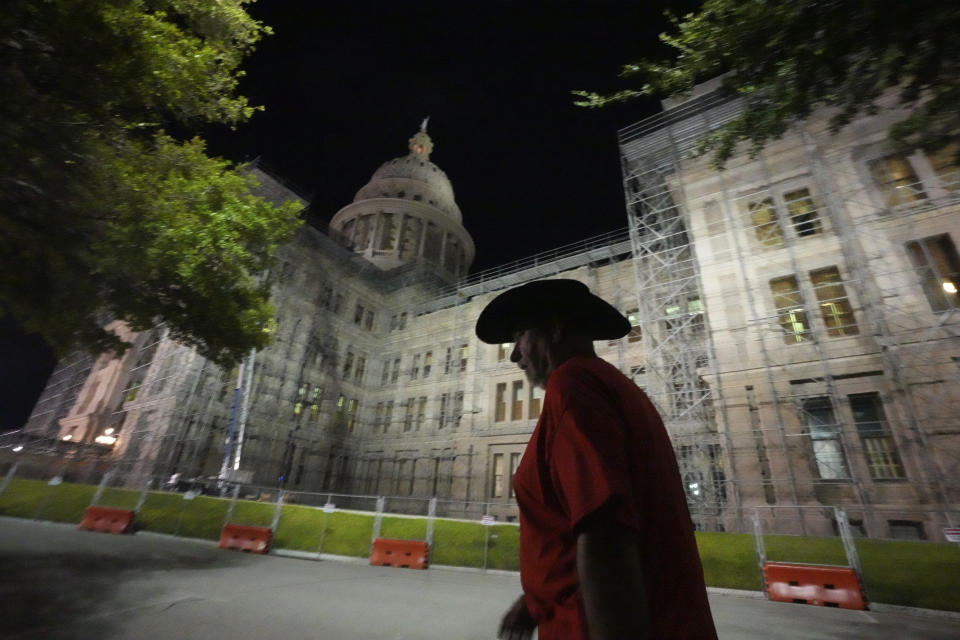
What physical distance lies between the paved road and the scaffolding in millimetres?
6522

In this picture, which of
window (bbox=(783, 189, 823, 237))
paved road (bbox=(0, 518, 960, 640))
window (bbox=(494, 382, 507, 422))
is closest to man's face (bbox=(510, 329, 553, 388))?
paved road (bbox=(0, 518, 960, 640))

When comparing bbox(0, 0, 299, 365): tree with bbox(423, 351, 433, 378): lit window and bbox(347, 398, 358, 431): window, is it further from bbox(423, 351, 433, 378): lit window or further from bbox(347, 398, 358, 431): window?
bbox(347, 398, 358, 431): window

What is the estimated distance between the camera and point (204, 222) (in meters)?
10.6

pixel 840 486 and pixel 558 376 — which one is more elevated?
pixel 840 486

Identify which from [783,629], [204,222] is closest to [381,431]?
[204,222]

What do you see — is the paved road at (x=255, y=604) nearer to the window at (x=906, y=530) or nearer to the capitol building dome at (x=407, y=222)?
the window at (x=906, y=530)

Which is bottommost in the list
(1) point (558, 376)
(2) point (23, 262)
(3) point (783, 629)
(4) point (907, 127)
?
(3) point (783, 629)

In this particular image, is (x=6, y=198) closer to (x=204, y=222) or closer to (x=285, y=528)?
(x=204, y=222)

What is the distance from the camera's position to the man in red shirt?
1.28m

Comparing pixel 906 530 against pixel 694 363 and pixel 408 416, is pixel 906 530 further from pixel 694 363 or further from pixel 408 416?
pixel 408 416

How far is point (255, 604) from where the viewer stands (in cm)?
612

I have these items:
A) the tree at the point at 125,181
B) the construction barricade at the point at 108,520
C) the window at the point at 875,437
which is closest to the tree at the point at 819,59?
the tree at the point at 125,181

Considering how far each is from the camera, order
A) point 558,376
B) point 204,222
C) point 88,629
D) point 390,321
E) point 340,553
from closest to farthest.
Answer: point 558,376 < point 88,629 < point 204,222 < point 340,553 < point 390,321

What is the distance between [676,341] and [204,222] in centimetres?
1918
